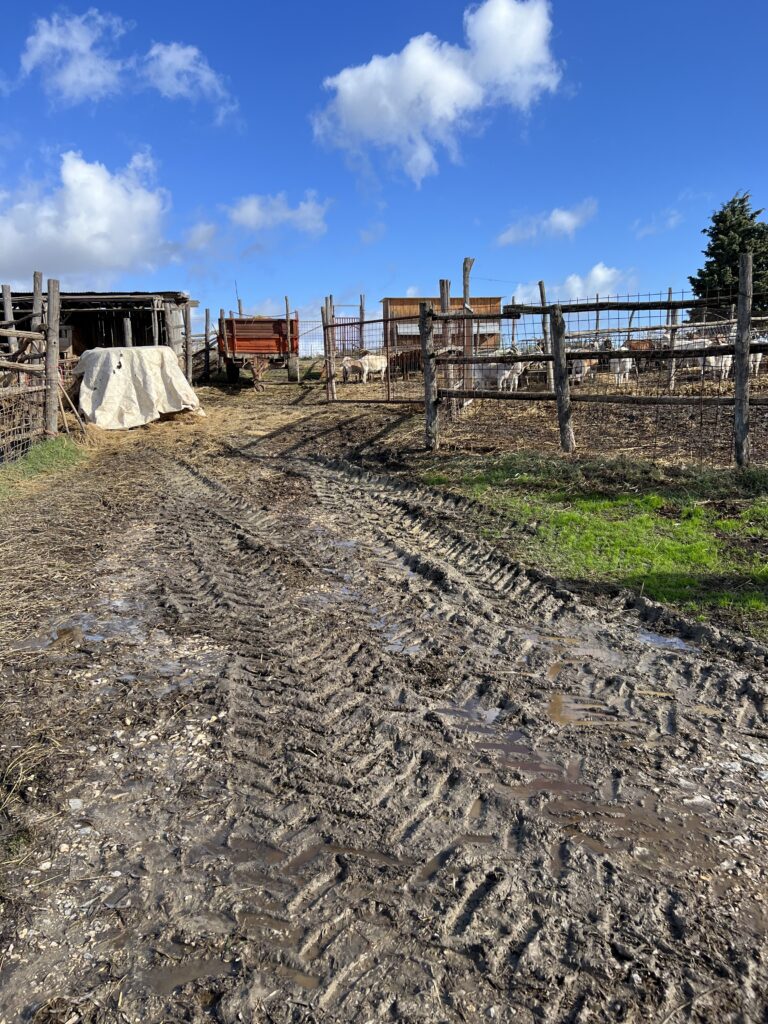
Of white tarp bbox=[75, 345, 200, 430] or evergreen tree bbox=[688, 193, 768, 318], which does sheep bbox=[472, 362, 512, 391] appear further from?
evergreen tree bbox=[688, 193, 768, 318]

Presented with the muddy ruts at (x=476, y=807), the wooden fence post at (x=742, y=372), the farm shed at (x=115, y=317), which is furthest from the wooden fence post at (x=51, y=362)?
the wooden fence post at (x=742, y=372)

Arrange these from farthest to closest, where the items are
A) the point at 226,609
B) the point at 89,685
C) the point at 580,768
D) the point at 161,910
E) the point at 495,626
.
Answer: the point at 226,609 → the point at 495,626 → the point at 89,685 → the point at 580,768 → the point at 161,910

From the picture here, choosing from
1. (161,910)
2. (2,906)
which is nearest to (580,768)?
(161,910)

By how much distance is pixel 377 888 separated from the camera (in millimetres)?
2480

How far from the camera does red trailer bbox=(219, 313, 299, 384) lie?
2134 centimetres

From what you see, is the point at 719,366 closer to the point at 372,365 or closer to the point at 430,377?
the point at 430,377

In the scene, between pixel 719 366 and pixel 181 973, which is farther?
pixel 719 366

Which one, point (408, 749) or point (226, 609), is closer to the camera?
point (408, 749)

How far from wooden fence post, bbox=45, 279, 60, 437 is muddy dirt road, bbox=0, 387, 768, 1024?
713 cm

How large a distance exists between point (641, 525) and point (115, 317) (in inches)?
750

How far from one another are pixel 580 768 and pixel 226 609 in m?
2.70

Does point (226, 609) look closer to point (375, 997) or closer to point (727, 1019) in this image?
point (375, 997)

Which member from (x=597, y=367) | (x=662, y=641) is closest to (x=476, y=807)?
(x=662, y=641)

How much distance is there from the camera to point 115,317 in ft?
70.3
